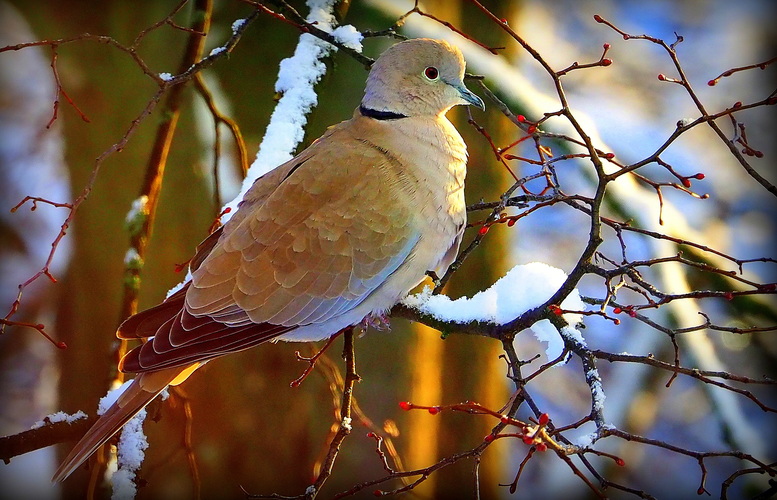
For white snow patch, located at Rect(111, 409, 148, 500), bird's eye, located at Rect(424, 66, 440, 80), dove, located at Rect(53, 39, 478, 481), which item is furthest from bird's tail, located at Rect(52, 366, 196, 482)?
bird's eye, located at Rect(424, 66, 440, 80)

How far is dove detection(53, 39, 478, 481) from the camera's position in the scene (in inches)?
43.0

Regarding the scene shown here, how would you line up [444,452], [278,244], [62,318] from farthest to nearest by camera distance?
[444,452] < [62,318] < [278,244]

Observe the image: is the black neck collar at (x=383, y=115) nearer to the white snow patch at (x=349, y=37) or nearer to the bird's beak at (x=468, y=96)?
the bird's beak at (x=468, y=96)

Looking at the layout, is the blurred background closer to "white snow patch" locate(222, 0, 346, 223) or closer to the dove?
"white snow patch" locate(222, 0, 346, 223)

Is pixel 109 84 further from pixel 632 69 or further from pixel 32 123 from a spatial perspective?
pixel 632 69

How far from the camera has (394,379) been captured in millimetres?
1905

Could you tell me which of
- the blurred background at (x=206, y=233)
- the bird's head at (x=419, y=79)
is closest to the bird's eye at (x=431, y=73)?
the bird's head at (x=419, y=79)

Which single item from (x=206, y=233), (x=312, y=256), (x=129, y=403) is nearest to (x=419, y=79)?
(x=312, y=256)

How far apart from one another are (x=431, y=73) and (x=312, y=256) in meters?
0.47

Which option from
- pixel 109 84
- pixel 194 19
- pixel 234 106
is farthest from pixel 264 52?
pixel 109 84

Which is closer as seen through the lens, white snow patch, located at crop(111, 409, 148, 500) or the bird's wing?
the bird's wing

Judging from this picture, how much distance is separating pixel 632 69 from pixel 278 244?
2.14 m

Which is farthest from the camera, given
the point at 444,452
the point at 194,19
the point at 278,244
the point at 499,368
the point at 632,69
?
the point at 632,69

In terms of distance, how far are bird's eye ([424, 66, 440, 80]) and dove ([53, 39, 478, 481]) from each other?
0.10m
